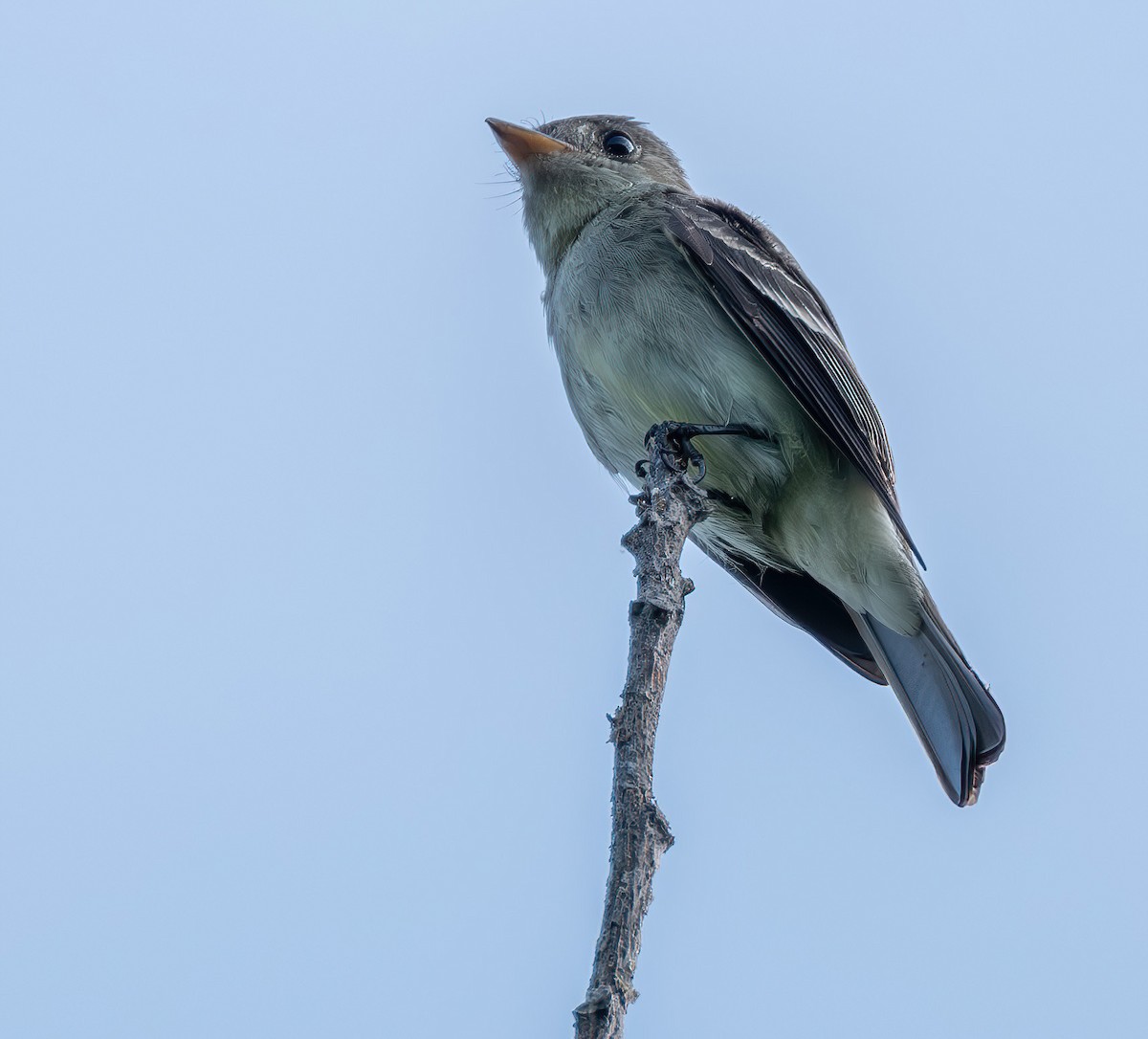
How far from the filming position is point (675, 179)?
797cm

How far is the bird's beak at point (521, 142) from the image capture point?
23.5ft

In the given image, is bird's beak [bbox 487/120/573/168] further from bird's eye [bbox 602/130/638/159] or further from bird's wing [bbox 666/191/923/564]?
bird's wing [bbox 666/191/923/564]

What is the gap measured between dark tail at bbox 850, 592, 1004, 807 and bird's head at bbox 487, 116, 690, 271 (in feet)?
7.68

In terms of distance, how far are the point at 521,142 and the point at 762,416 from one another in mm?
2201

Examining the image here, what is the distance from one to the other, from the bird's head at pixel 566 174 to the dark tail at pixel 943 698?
92.2 inches

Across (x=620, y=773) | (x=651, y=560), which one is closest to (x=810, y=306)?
(x=651, y=560)

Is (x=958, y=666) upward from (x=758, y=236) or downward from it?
downward

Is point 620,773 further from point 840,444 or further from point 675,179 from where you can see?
point 675,179

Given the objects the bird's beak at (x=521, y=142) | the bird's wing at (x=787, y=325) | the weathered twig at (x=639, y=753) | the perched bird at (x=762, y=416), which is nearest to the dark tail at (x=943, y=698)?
the perched bird at (x=762, y=416)

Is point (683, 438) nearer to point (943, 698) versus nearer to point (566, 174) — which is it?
point (943, 698)

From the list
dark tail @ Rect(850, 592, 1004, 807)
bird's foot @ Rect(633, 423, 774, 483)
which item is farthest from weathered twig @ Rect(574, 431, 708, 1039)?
dark tail @ Rect(850, 592, 1004, 807)

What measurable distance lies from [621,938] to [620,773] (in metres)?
0.47

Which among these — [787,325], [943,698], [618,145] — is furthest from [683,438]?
[618,145]

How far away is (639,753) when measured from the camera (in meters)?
3.40
